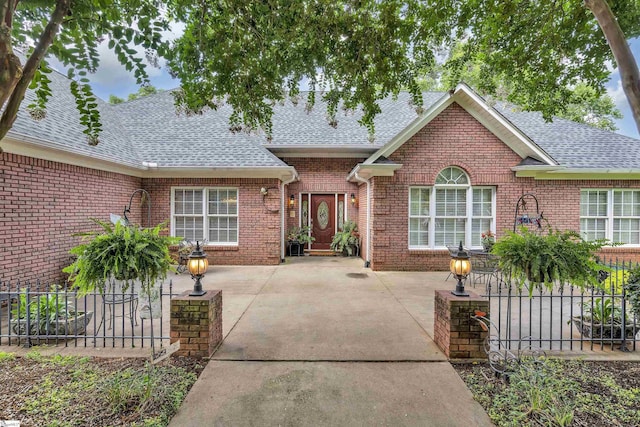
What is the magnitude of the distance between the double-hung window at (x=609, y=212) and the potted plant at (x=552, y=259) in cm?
805

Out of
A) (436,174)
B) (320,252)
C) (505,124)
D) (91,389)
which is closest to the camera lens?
(91,389)

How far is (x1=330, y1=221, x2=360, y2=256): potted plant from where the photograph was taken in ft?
38.4

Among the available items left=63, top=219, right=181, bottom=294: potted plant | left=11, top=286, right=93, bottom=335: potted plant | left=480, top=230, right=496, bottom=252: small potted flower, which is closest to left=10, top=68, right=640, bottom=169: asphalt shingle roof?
left=480, top=230, right=496, bottom=252: small potted flower

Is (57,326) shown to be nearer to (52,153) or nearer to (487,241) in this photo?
(52,153)

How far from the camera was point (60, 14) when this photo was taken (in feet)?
7.62

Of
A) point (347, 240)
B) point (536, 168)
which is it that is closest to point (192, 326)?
point (347, 240)

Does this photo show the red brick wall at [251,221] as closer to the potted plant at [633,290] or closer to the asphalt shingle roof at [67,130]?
the asphalt shingle roof at [67,130]

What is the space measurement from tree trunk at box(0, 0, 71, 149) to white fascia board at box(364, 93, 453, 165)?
23.8 ft

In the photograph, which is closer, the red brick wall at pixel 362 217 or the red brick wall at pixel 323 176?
the red brick wall at pixel 362 217

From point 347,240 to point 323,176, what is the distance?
2800mm

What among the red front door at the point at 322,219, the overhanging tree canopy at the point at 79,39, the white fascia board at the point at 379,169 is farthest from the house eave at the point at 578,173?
the overhanging tree canopy at the point at 79,39

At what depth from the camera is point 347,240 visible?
38.3ft

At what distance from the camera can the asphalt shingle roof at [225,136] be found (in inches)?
339

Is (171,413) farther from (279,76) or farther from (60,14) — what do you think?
(279,76)
